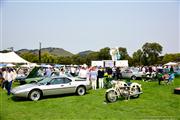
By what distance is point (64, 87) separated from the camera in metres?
14.3

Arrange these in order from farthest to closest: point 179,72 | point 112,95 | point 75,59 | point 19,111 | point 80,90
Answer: point 75,59 → point 179,72 → point 80,90 → point 112,95 → point 19,111

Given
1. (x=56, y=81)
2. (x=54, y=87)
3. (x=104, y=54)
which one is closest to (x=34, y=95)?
(x=54, y=87)

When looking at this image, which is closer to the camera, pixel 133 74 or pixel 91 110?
pixel 91 110

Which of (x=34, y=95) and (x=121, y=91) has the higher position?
(x=121, y=91)

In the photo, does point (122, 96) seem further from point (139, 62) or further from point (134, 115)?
point (139, 62)

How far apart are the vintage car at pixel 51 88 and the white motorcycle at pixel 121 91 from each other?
2803mm

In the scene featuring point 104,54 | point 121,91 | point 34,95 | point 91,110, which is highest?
point 104,54

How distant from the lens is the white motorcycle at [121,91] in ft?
40.4

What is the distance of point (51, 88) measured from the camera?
13875mm

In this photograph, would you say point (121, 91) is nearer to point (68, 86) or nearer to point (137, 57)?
point (68, 86)

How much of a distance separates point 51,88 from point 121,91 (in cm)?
402

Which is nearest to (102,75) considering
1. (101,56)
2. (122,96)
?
(122,96)

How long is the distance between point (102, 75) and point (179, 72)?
19936 mm

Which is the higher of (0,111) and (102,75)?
(102,75)
